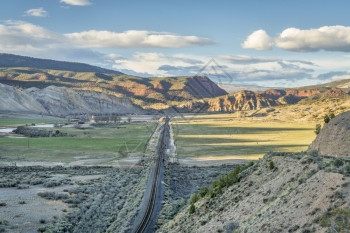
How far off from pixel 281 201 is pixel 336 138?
21409 mm

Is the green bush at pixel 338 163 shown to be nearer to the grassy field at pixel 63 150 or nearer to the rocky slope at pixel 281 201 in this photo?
the rocky slope at pixel 281 201

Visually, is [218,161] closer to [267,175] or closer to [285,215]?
[267,175]

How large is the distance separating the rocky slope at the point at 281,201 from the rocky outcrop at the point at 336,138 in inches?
450

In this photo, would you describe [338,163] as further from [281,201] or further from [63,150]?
[63,150]

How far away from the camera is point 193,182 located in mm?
50500

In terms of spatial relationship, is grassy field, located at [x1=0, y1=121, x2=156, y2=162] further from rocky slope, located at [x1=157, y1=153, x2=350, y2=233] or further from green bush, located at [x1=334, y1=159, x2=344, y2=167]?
green bush, located at [x1=334, y1=159, x2=344, y2=167]

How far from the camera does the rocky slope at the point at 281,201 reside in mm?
14297

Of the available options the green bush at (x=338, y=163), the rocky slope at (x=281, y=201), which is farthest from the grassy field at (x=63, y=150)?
the green bush at (x=338, y=163)

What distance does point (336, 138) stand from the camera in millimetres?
35719

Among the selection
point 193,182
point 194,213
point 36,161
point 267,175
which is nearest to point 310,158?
point 267,175

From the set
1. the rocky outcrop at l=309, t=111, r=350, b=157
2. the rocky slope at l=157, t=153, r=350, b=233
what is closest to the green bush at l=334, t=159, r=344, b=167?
the rocky slope at l=157, t=153, r=350, b=233

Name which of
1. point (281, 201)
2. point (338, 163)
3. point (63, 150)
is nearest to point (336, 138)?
point (338, 163)

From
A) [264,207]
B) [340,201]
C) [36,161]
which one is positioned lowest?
[36,161]

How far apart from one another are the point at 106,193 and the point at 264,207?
27938 mm
